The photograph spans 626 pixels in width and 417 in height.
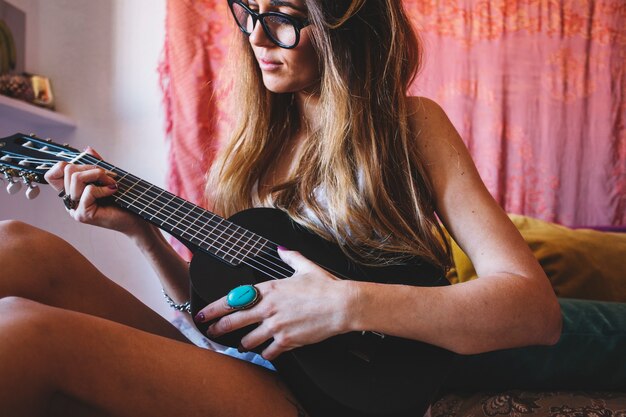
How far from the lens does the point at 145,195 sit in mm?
933

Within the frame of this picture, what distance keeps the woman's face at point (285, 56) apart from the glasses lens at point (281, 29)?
0.01 metres

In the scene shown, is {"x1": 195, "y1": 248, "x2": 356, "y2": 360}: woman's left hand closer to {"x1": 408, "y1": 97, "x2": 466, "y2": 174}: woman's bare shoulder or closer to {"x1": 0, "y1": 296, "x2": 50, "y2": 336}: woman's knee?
{"x1": 0, "y1": 296, "x2": 50, "y2": 336}: woman's knee

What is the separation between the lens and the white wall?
2010mm

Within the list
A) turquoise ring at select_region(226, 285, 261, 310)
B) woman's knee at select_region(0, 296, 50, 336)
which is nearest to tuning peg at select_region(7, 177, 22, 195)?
woman's knee at select_region(0, 296, 50, 336)

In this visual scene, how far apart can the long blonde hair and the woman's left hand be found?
0.49ft

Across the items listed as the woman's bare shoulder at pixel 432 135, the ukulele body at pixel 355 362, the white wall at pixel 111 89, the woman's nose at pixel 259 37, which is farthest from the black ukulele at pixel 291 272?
the white wall at pixel 111 89

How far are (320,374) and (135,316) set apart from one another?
0.39 metres

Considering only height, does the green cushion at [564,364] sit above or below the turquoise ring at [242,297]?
below

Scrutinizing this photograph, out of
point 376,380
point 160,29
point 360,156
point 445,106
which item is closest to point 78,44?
point 160,29

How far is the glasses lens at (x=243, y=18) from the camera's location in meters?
1.00

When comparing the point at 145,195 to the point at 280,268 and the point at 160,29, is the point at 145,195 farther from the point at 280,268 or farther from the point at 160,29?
the point at 160,29

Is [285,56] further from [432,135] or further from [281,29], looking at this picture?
[432,135]

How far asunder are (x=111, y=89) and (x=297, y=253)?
1.48 meters

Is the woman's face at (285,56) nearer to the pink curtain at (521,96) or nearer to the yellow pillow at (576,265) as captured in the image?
the yellow pillow at (576,265)
